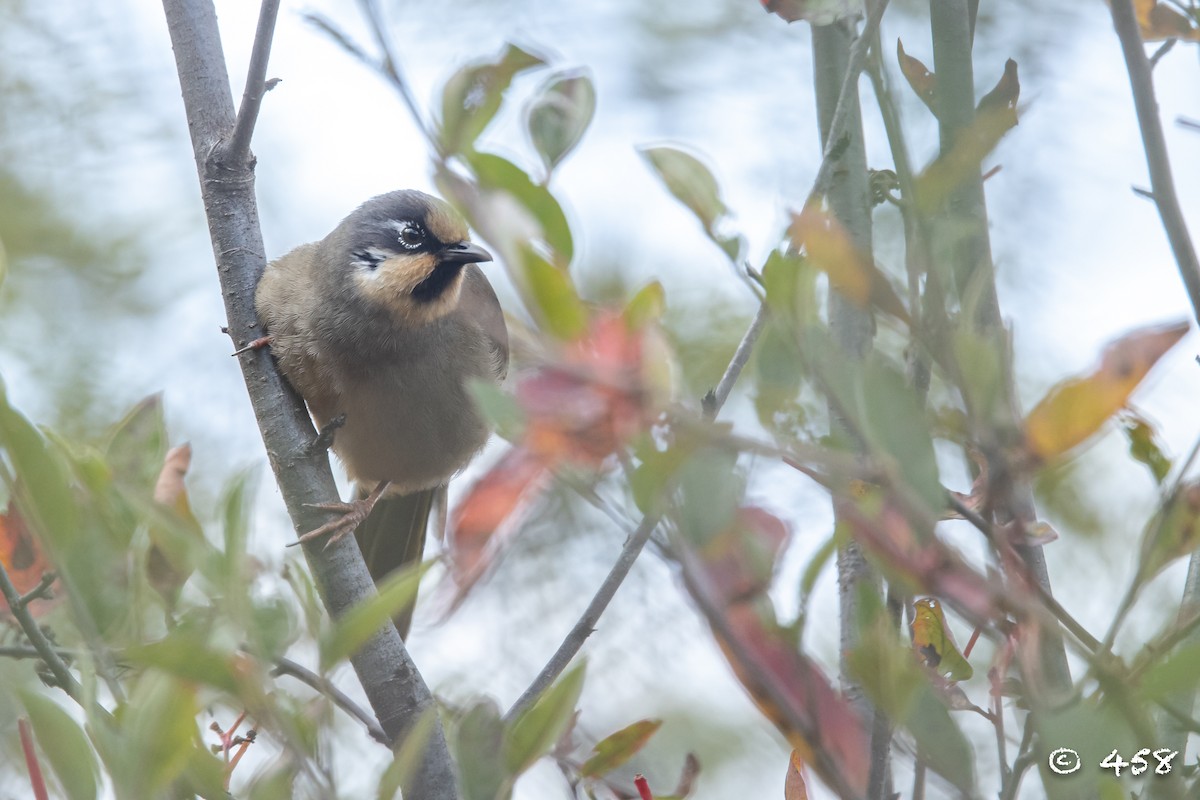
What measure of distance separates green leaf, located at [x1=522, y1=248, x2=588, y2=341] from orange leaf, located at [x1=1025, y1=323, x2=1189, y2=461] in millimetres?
491

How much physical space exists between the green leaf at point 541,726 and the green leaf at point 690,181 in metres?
0.64

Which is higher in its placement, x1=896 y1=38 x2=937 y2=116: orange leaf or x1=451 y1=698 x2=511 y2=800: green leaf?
x1=896 y1=38 x2=937 y2=116: orange leaf

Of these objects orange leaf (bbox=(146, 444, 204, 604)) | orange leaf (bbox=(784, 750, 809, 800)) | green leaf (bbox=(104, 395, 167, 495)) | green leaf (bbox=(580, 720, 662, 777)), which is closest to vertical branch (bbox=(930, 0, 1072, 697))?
orange leaf (bbox=(784, 750, 809, 800))

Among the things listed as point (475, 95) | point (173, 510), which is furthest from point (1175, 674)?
point (173, 510)

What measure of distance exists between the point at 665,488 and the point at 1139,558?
0.58m

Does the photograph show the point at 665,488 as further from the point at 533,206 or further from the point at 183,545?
the point at 183,545

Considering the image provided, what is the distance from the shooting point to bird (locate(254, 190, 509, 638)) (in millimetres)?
3865

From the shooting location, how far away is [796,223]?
1.39 meters

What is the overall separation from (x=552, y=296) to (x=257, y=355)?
2003 millimetres

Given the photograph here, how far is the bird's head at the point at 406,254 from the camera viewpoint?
13.5 feet

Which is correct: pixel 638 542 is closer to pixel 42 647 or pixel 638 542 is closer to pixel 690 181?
pixel 690 181

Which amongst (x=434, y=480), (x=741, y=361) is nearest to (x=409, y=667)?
(x=741, y=361)

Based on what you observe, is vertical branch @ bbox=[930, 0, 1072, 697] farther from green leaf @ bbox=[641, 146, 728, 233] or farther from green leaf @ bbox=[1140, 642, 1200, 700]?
green leaf @ bbox=[641, 146, 728, 233]

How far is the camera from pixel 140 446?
2201 mm
